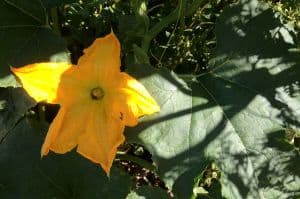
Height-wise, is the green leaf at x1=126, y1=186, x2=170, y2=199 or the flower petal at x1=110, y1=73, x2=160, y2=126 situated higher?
the flower petal at x1=110, y1=73, x2=160, y2=126

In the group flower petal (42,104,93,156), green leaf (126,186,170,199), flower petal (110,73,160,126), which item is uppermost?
flower petal (110,73,160,126)

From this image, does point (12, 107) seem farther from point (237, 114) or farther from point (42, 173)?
point (237, 114)

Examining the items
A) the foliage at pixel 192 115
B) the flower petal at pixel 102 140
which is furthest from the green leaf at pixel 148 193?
the flower petal at pixel 102 140

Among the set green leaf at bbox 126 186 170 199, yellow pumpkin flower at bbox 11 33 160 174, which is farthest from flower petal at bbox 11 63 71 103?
green leaf at bbox 126 186 170 199

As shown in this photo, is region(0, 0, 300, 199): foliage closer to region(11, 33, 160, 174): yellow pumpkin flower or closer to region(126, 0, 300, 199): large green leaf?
region(126, 0, 300, 199): large green leaf

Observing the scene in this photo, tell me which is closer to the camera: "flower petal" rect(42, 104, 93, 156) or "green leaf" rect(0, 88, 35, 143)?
"flower petal" rect(42, 104, 93, 156)

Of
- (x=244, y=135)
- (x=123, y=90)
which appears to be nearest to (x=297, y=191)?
(x=244, y=135)

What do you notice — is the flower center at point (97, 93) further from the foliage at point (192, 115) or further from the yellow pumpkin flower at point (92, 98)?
the foliage at point (192, 115)

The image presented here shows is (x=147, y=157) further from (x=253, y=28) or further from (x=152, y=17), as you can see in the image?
(x=253, y=28)
